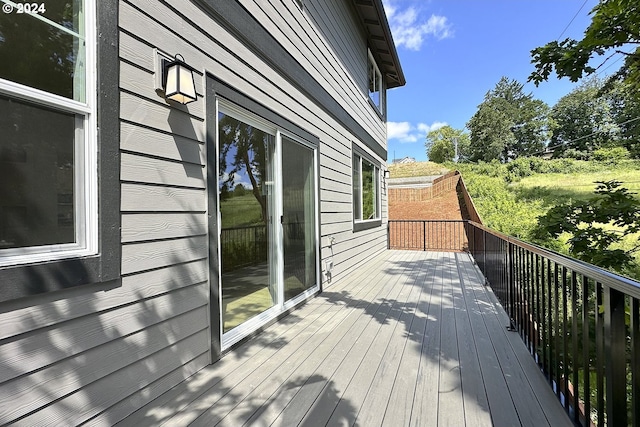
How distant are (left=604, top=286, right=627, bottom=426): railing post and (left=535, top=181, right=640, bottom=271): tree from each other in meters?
2.97

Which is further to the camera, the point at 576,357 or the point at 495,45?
the point at 495,45

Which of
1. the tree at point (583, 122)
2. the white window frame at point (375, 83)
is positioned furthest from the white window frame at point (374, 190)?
the tree at point (583, 122)

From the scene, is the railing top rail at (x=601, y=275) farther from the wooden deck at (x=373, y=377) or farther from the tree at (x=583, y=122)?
the tree at (x=583, y=122)

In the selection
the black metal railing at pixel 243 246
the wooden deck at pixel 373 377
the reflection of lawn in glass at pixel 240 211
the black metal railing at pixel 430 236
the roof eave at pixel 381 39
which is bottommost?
the wooden deck at pixel 373 377

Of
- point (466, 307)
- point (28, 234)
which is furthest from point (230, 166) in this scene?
point (466, 307)

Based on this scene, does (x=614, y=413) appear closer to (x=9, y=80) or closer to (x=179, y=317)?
(x=179, y=317)

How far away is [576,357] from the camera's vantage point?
61.7 inches

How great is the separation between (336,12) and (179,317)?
532 centimetres

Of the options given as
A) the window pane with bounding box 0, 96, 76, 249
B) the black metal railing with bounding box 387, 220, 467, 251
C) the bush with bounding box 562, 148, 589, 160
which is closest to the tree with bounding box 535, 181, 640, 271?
the window pane with bounding box 0, 96, 76, 249

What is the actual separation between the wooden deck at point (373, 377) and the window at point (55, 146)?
3.13ft

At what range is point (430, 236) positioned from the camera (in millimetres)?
11531

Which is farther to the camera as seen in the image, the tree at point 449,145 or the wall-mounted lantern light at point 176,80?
the tree at point 449,145

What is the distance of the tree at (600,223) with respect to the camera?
3.44 meters

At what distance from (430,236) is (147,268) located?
10893mm
